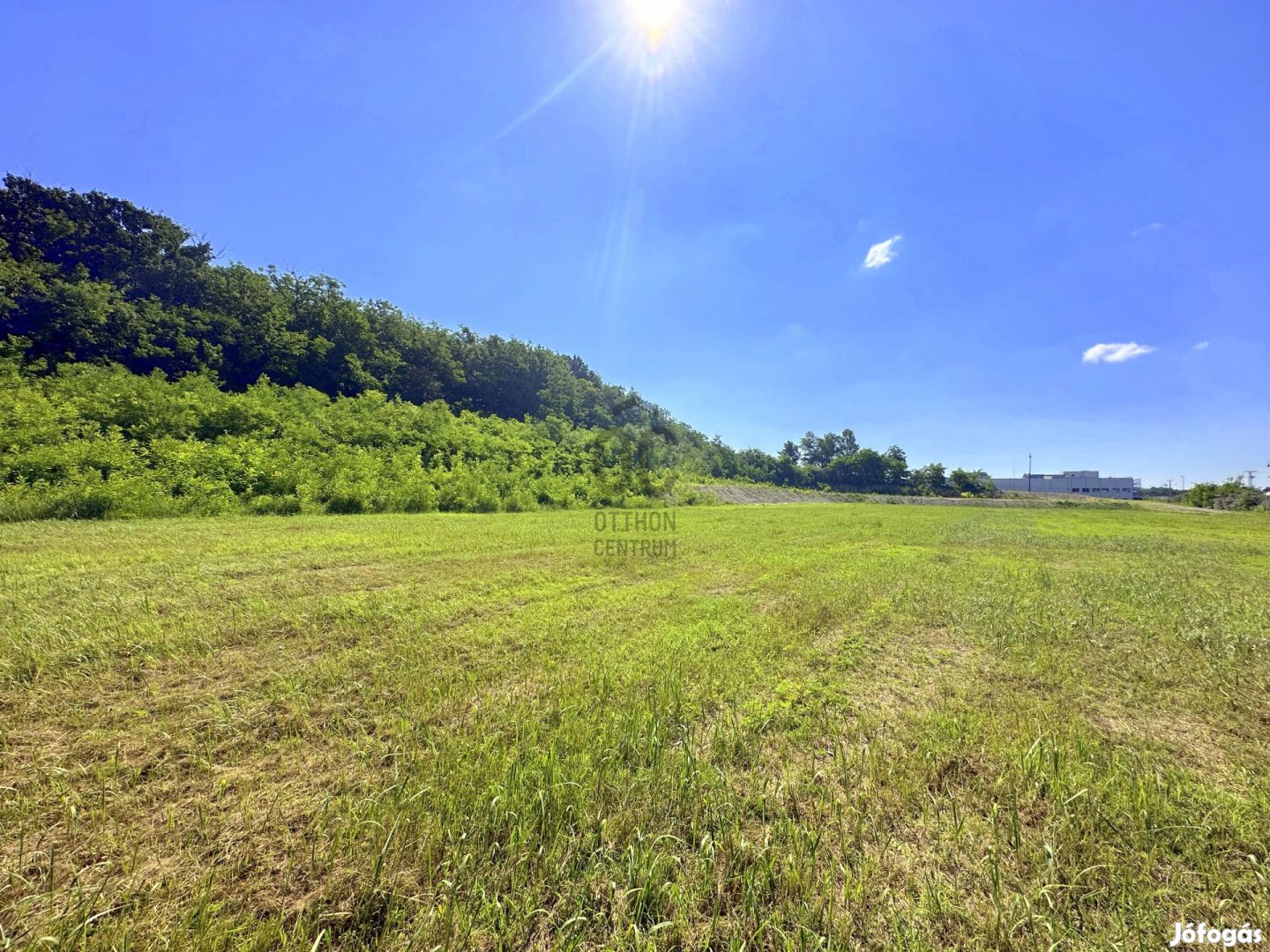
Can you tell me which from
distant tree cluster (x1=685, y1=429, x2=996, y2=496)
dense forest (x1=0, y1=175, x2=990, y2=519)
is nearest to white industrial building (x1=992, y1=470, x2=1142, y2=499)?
distant tree cluster (x1=685, y1=429, x2=996, y2=496)

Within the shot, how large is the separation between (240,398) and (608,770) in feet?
79.4

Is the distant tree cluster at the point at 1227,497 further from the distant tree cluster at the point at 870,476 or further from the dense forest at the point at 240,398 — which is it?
the dense forest at the point at 240,398

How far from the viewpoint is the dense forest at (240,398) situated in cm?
1237

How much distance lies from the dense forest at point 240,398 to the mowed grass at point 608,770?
9.34 metres

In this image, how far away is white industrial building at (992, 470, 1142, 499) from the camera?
8753 cm

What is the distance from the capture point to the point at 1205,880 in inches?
70.4

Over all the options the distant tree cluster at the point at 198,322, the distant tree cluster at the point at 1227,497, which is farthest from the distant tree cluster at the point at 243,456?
the distant tree cluster at the point at 1227,497

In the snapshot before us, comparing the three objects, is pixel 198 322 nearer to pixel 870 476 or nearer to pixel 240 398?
pixel 240 398

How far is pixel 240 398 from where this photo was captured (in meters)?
18.3

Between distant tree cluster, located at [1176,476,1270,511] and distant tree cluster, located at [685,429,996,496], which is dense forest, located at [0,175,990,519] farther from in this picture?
distant tree cluster, located at [1176,476,1270,511]

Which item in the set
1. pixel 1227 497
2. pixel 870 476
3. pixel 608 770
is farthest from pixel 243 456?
pixel 1227 497

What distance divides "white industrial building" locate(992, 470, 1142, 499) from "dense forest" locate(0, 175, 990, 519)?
331ft

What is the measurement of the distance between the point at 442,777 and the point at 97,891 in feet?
3.91

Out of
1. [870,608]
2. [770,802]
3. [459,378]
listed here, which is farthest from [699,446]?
[770,802]
